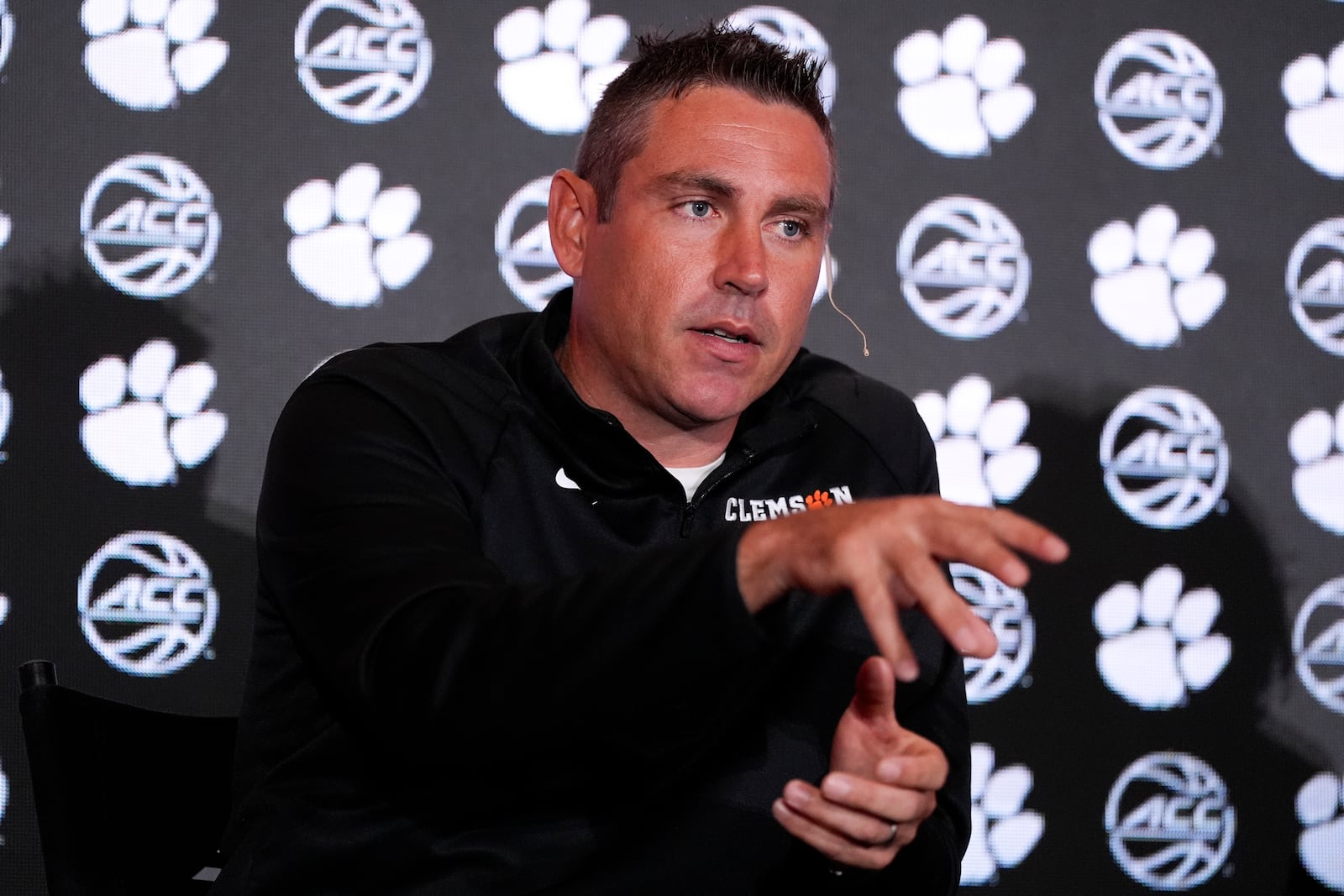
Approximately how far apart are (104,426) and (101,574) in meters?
0.25

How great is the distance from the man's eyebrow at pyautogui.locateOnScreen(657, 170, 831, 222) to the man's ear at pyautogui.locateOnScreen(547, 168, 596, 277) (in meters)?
0.14

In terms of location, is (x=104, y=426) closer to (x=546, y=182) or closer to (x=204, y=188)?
(x=204, y=188)


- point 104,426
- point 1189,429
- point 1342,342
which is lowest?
point 104,426

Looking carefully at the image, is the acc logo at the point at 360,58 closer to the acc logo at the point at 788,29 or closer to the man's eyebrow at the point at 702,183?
the acc logo at the point at 788,29

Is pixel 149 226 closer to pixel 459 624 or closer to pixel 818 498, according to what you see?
pixel 818 498

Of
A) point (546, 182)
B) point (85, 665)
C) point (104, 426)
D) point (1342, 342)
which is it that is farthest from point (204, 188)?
point (1342, 342)

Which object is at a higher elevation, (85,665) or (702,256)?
(702,256)

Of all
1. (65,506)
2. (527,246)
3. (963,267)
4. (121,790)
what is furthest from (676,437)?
(65,506)

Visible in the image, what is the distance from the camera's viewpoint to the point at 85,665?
2.08m

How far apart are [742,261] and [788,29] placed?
3.76 feet

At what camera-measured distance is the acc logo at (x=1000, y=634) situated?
220cm

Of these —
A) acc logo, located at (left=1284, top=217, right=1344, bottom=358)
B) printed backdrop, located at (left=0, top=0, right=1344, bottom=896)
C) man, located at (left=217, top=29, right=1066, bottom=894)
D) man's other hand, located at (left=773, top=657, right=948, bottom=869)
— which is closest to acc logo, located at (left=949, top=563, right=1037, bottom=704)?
printed backdrop, located at (left=0, top=0, right=1344, bottom=896)

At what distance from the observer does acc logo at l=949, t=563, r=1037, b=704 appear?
2197 millimetres

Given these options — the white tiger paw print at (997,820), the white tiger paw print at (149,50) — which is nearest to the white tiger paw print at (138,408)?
the white tiger paw print at (149,50)
